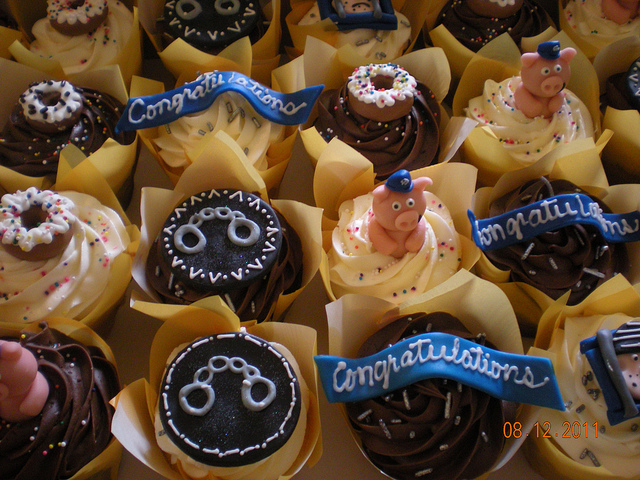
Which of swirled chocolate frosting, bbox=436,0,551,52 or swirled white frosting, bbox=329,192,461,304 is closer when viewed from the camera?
swirled white frosting, bbox=329,192,461,304

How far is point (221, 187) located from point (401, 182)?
82 centimetres

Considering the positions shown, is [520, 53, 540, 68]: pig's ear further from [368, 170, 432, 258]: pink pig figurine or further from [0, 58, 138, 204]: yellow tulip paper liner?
[0, 58, 138, 204]: yellow tulip paper liner

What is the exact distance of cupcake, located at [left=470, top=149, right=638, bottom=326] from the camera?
199 centimetres

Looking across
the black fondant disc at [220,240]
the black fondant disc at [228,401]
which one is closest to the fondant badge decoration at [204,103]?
the black fondant disc at [220,240]

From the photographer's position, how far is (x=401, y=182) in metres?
1.88

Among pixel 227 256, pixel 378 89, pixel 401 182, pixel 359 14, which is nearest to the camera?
pixel 401 182

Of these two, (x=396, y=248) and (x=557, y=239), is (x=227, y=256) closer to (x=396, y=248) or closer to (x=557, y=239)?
(x=396, y=248)

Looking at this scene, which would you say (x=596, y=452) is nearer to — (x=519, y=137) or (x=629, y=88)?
(x=519, y=137)

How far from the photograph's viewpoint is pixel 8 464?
1.66 meters

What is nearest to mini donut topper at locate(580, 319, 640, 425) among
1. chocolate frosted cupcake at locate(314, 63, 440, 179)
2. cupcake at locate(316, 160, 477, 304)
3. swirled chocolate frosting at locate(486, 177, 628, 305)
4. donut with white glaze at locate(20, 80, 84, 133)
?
swirled chocolate frosting at locate(486, 177, 628, 305)

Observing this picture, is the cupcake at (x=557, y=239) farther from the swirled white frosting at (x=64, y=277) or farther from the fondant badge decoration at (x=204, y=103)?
the swirled white frosting at (x=64, y=277)

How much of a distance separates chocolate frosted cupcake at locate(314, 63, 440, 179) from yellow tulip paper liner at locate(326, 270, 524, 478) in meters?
0.73

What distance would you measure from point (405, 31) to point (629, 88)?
115 cm
